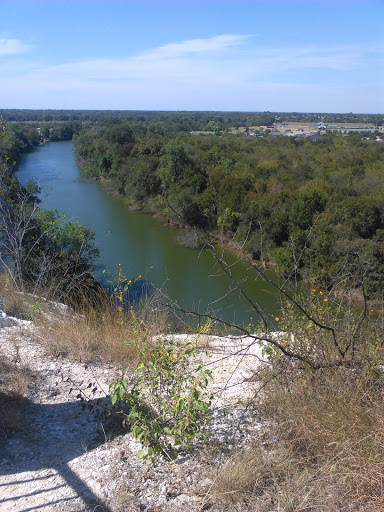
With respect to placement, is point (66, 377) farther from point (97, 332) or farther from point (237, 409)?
point (237, 409)

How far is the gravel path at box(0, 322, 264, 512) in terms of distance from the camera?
5.71 ft

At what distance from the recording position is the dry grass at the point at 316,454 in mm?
1580

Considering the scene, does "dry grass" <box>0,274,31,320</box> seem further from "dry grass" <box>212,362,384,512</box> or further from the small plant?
"dry grass" <box>212,362,384,512</box>

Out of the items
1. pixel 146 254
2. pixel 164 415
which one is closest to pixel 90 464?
pixel 164 415

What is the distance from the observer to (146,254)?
53.4 ft

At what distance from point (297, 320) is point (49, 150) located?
4756 cm

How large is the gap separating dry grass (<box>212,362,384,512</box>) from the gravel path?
5.9 inches

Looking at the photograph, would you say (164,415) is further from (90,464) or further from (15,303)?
(15,303)

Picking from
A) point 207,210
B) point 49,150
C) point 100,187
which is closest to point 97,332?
point 207,210

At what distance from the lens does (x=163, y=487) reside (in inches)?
70.6

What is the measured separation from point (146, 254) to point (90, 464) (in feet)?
47.3

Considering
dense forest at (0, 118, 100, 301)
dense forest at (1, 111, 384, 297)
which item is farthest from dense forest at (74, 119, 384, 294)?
dense forest at (0, 118, 100, 301)

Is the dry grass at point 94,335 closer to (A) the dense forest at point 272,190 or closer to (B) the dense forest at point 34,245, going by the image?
(B) the dense forest at point 34,245

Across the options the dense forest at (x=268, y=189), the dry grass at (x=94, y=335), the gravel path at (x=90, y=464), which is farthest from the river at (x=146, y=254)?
the gravel path at (x=90, y=464)
